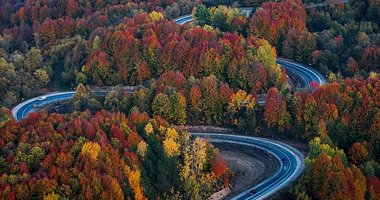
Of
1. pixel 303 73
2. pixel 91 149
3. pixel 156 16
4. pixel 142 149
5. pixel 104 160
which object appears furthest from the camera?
pixel 156 16

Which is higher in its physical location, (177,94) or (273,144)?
(177,94)

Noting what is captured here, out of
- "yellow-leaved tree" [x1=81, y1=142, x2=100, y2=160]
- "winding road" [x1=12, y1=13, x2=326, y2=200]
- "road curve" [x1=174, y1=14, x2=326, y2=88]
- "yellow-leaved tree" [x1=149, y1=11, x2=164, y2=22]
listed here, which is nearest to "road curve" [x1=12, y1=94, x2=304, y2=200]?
"winding road" [x1=12, y1=13, x2=326, y2=200]

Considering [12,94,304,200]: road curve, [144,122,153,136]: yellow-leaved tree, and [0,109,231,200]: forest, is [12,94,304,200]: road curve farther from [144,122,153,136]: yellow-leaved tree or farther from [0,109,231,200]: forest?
[144,122,153,136]: yellow-leaved tree

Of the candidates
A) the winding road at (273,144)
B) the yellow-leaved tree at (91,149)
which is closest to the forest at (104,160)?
the yellow-leaved tree at (91,149)

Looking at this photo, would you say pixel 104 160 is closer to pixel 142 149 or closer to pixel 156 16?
pixel 142 149

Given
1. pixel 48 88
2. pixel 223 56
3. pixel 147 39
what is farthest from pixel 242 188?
pixel 48 88

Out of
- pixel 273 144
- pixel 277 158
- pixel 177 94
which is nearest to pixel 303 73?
pixel 273 144

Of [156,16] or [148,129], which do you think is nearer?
[148,129]
